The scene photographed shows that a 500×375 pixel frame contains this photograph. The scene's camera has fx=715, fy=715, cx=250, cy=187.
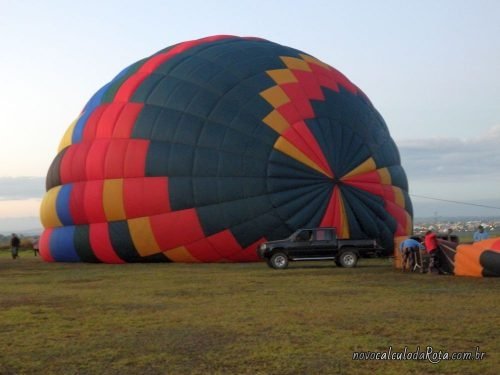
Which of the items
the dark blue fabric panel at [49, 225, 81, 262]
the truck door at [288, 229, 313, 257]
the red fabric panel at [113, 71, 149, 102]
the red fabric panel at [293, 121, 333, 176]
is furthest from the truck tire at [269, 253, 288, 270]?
the dark blue fabric panel at [49, 225, 81, 262]

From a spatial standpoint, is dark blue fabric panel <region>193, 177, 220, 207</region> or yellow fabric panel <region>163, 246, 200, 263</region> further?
yellow fabric panel <region>163, 246, 200, 263</region>

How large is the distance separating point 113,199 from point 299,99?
24.6 feet

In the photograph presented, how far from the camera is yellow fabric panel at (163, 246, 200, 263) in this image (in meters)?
24.8

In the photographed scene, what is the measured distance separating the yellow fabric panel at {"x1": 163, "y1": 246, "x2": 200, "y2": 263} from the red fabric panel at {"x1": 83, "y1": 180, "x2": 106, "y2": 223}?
2889 mm

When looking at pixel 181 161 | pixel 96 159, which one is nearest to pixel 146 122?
pixel 181 161

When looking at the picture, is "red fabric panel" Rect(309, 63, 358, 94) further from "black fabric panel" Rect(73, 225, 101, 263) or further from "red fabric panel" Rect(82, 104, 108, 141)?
"black fabric panel" Rect(73, 225, 101, 263)

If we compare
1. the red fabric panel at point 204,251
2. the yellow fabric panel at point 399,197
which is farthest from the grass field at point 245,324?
the yellow fabric panel at point 399,197

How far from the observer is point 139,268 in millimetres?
23484

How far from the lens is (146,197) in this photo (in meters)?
24.8

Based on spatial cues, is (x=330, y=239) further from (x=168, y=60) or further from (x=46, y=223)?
(x=46, y=223)

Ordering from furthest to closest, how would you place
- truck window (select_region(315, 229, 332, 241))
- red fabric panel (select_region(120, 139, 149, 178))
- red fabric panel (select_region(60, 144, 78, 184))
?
1. red fabric panel (select_region(60, 144, 78, 184))
2. red fabric panel (select_region(120, 139, 149, 178))
3. truck window (select_region(315, 229, 332, 241))

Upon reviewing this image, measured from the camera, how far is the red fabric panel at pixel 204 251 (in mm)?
24531

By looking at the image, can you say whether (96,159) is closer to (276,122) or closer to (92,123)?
(92,123)

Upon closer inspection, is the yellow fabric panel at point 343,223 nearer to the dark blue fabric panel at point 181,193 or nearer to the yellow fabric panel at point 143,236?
the dark blue fabric panel at point 181,193
